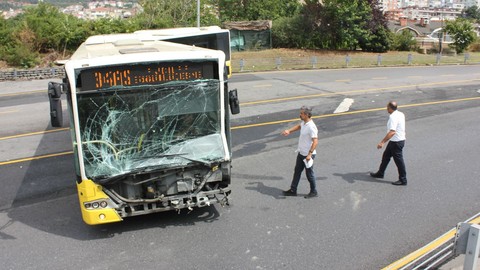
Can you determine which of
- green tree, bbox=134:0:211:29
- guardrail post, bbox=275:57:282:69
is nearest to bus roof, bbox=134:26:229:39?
guardrail post, bbox=275:57:282:69

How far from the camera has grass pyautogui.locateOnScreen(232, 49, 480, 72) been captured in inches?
1110

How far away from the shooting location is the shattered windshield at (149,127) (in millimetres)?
6145

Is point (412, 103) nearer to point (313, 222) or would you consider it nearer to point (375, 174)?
point (375, 174)

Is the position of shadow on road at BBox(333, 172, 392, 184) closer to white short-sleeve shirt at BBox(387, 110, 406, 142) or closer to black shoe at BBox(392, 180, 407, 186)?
black shoe at BBox(392, 180, 407, 186)

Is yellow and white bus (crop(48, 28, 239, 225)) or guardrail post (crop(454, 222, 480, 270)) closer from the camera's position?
guardrail post (crop(454, 222, 480, 270))

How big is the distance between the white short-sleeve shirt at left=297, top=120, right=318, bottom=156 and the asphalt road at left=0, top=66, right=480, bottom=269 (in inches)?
38.3

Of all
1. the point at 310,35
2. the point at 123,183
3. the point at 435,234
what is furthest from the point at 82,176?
the point at 310,35

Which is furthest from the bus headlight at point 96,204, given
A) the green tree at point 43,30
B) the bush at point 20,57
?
the green tree at point 43,30

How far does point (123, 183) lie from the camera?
20.9ft

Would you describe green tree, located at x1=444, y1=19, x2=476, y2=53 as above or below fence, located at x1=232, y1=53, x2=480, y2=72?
above

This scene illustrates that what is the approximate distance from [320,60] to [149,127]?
A: 27590 mm

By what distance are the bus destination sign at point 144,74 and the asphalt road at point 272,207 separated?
7.74 ft

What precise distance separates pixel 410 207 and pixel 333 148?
3760 millimetres

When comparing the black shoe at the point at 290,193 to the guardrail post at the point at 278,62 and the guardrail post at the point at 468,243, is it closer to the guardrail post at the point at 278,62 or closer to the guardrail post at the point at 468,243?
the guardrail post at the point at 468,243
